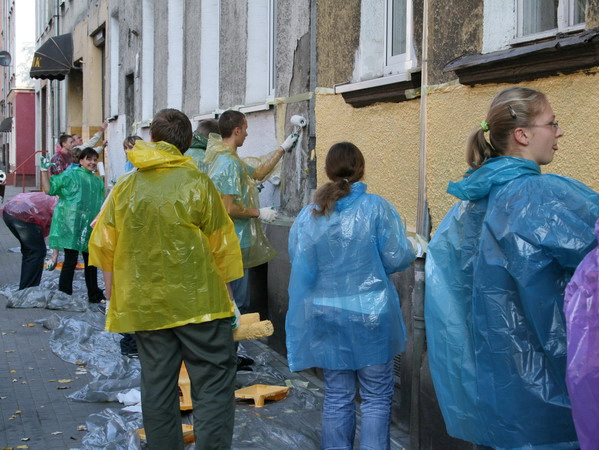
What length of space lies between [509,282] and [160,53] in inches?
438

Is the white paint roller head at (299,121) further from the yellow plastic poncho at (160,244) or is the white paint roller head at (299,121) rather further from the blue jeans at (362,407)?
the blue jeans at (362,407)

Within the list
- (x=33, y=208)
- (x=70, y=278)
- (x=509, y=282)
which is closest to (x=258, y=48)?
(x=33, y=208)

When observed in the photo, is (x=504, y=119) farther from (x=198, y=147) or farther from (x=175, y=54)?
(x=175, y=54)

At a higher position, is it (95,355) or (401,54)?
(401,54)

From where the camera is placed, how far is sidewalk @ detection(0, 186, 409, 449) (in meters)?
5.26

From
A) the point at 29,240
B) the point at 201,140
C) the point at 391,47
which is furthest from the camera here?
the point at 29,240

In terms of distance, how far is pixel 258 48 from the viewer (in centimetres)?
920

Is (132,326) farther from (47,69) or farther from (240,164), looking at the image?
(47,69)

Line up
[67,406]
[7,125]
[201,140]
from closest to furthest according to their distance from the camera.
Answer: [67,406], [201,140], [7,125]

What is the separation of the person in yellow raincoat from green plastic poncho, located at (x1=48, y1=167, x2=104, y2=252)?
563 cm

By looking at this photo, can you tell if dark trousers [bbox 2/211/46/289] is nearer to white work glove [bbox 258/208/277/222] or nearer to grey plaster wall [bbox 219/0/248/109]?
grey plaster wall [bbox 219/0/248/109]

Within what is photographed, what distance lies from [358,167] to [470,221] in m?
1.42

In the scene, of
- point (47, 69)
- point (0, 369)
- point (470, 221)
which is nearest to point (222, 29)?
point (0, 369)

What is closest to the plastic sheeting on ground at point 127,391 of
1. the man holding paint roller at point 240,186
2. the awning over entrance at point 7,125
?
the man holding paint roller at point 240,186
